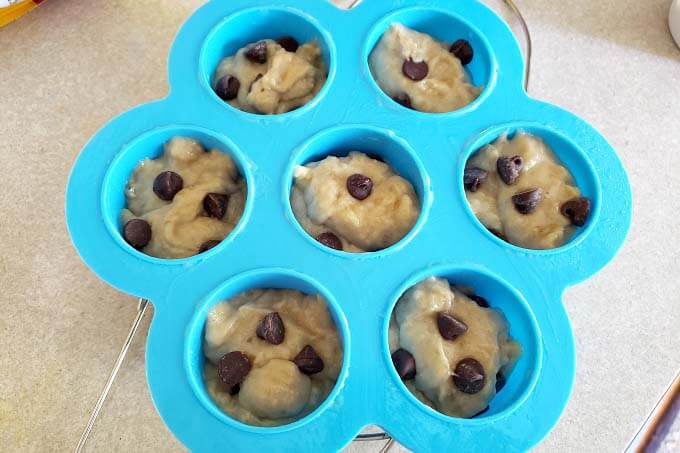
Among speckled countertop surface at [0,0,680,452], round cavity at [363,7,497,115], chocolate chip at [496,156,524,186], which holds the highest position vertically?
round cavity at [363,7,497,115]

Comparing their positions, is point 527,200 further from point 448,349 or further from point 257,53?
point 257,53

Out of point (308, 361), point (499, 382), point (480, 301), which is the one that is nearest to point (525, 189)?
point (480, 301)

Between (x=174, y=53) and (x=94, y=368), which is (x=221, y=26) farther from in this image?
(x=94, y=368)

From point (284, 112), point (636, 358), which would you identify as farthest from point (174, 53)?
point (636, 358)

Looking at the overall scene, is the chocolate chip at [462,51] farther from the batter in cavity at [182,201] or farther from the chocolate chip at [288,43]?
the batter in cavity at [182,201]

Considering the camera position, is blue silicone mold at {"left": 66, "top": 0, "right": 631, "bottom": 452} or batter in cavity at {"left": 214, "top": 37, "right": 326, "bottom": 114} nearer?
blue silicone mold at {"left": 66, "top": 0, "right": 631, "bottom": 452}

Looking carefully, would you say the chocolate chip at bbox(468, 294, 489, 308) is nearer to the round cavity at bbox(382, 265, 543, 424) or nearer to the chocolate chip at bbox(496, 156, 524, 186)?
the round cavity at bbox(382, 265, 543, 424)

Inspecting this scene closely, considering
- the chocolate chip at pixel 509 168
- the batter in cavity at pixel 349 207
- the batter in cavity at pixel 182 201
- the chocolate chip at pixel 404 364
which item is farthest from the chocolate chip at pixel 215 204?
the chocolate chip at pixel 509 168

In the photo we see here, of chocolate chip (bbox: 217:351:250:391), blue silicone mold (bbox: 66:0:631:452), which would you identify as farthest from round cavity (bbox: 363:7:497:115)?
chocolate chip (bbox: 217:351:250:391)
